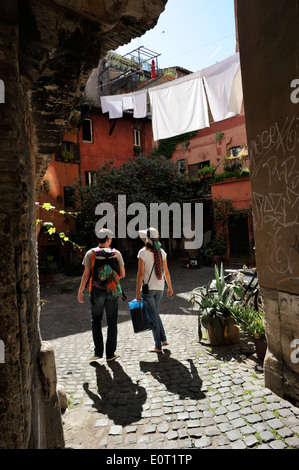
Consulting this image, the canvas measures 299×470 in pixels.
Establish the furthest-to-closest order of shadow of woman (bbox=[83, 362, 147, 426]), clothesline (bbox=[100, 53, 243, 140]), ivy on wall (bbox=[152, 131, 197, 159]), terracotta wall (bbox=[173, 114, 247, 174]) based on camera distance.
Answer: ivy on wall (bbox=[152, 131, 197, 159])
terracotta wall (bbox=[173, 114, 247, 174])
clothesline (bbox=[100, 53, 243, 140])
shadow of woman (bbox=[83, 362, 147, 426])

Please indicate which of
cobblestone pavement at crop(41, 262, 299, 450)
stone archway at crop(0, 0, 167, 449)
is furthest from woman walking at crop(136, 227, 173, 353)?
stone archway at crop(0, 0, 167, 449)

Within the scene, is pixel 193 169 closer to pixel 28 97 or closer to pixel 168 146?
pixel 168 146

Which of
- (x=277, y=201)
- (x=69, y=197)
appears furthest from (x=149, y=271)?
(x=69, y=197)

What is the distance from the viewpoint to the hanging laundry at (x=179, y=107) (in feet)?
32.1

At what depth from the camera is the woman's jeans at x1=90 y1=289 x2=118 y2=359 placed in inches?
167

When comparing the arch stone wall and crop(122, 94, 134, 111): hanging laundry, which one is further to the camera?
crop(122, 94, 134, 111): hanging laundry

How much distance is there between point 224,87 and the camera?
9.05 m

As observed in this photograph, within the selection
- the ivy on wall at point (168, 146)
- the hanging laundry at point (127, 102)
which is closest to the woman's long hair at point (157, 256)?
the hanging laundry at point (127, 102)

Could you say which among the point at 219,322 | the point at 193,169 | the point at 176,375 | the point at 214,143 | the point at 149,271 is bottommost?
the point at 176,375

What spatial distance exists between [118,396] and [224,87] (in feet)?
28.6

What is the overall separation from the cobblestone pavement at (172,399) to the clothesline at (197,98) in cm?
697

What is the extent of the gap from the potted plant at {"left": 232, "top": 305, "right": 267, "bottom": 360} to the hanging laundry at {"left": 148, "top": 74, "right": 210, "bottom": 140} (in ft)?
22.6

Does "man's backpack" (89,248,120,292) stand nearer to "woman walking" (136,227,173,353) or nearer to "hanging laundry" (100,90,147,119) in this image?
"woman walking" (136,227,173,353)

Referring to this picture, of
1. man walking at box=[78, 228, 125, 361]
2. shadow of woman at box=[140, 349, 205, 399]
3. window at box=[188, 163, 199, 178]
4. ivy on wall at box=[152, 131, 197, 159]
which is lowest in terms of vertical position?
shadow of woman at box=[140, 349, 205, 399]
